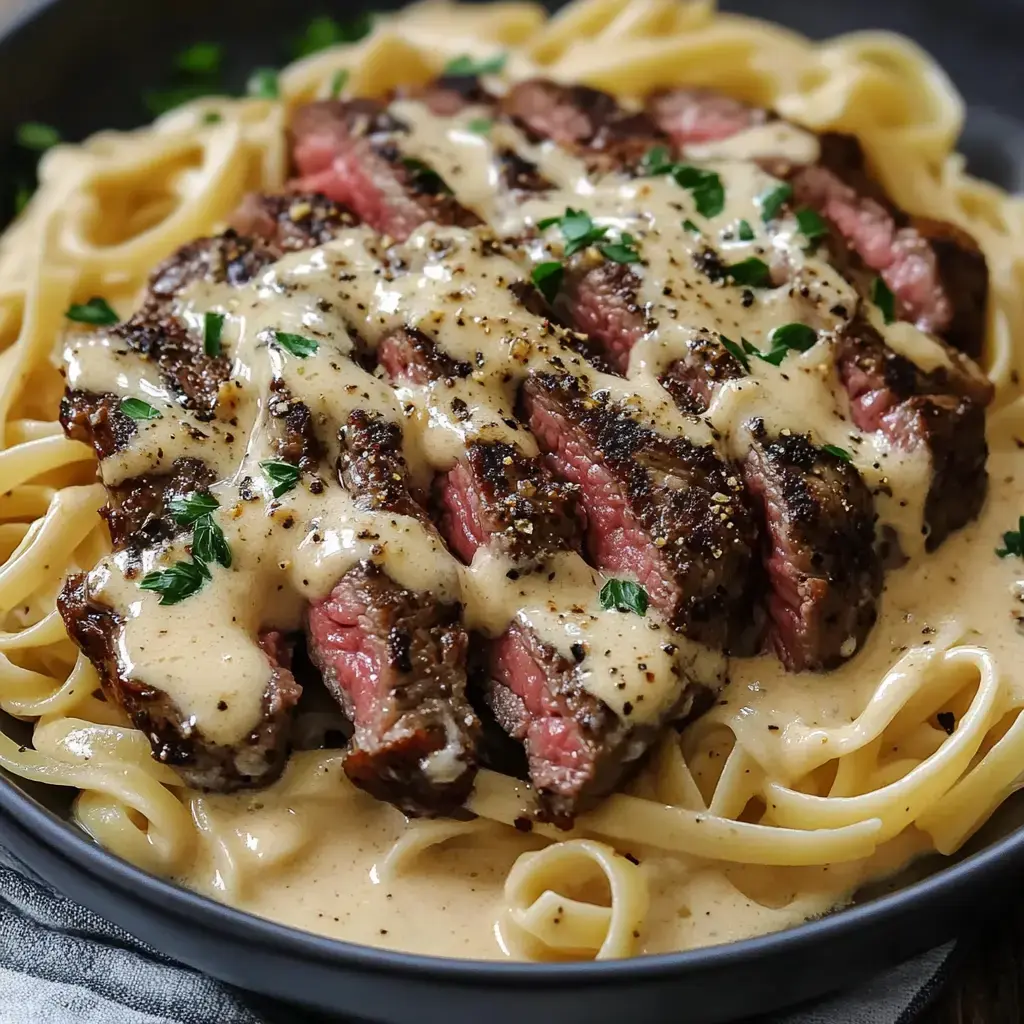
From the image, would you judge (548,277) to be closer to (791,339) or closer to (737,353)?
(737,353)

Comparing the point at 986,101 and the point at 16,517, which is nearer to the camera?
the point at 16,517

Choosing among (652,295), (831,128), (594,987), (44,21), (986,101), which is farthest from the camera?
(986,101)

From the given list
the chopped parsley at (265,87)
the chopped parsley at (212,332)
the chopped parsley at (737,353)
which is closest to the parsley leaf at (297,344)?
the chopped parsley at (212,332)

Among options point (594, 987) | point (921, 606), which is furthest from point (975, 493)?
point (594, 987)

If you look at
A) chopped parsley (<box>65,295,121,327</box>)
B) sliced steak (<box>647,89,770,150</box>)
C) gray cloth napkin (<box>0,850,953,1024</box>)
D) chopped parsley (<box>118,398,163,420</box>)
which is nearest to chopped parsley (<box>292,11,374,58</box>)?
sliced steak (<box>647,89,770,150</box>)

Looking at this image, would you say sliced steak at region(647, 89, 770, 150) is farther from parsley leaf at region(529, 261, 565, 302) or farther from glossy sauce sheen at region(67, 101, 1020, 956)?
parsley leaf at region(529, 261, 565, 302)

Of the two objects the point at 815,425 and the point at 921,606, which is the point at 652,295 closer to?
the point at 815,425

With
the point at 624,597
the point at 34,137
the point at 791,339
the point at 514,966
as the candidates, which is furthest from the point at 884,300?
the point at 34,137
